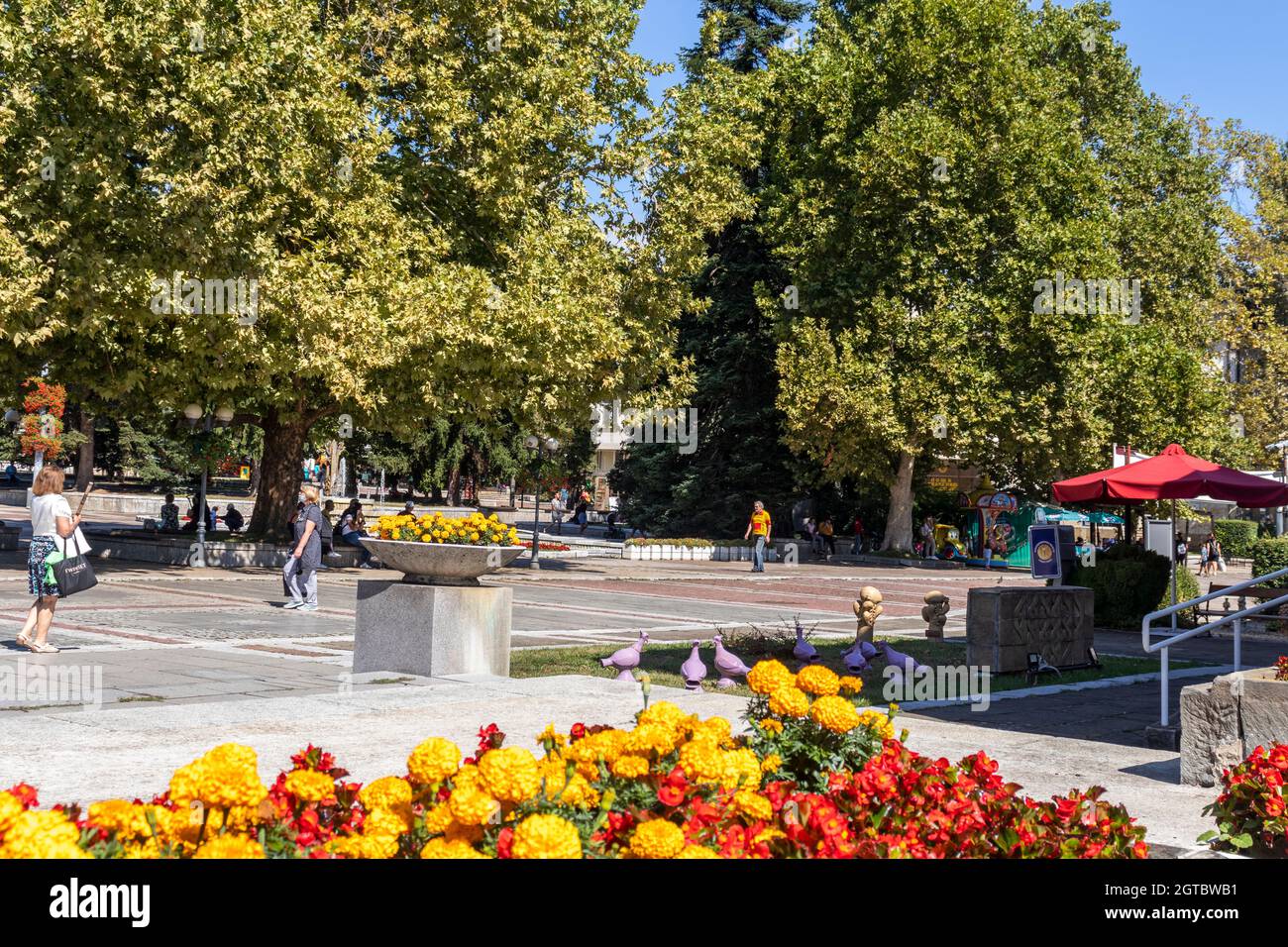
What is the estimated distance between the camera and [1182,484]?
1781 centimetres

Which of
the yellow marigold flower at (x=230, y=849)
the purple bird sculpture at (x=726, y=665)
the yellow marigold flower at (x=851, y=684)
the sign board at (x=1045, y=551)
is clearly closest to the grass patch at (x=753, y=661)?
the purple bird sculpture at (x=726, y=665)

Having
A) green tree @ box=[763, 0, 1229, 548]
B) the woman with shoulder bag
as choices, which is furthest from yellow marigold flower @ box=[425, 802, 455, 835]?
green tree @ box=[763, 0, 1229, 548]

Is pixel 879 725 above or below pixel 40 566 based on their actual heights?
below

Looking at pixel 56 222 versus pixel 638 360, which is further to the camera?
pixel 638 360

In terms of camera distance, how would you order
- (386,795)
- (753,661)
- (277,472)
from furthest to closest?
(277,472) → (753,661) → (386,795)

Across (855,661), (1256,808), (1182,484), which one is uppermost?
(1182,484)

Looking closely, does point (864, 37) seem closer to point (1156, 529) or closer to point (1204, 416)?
point (1204, 416)

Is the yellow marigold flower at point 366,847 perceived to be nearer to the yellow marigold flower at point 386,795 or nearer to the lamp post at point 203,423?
the yellow marigold flower at point 386,795

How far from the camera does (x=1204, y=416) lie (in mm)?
40844

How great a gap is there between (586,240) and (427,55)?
5.28m

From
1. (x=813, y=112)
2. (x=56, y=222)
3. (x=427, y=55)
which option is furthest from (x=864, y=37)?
(x=56, y=222)

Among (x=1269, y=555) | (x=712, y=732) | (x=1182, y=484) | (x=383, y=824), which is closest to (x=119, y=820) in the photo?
(x=383, y=824)

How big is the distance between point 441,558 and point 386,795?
7.44m

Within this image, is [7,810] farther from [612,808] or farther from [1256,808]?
[1256,808]
